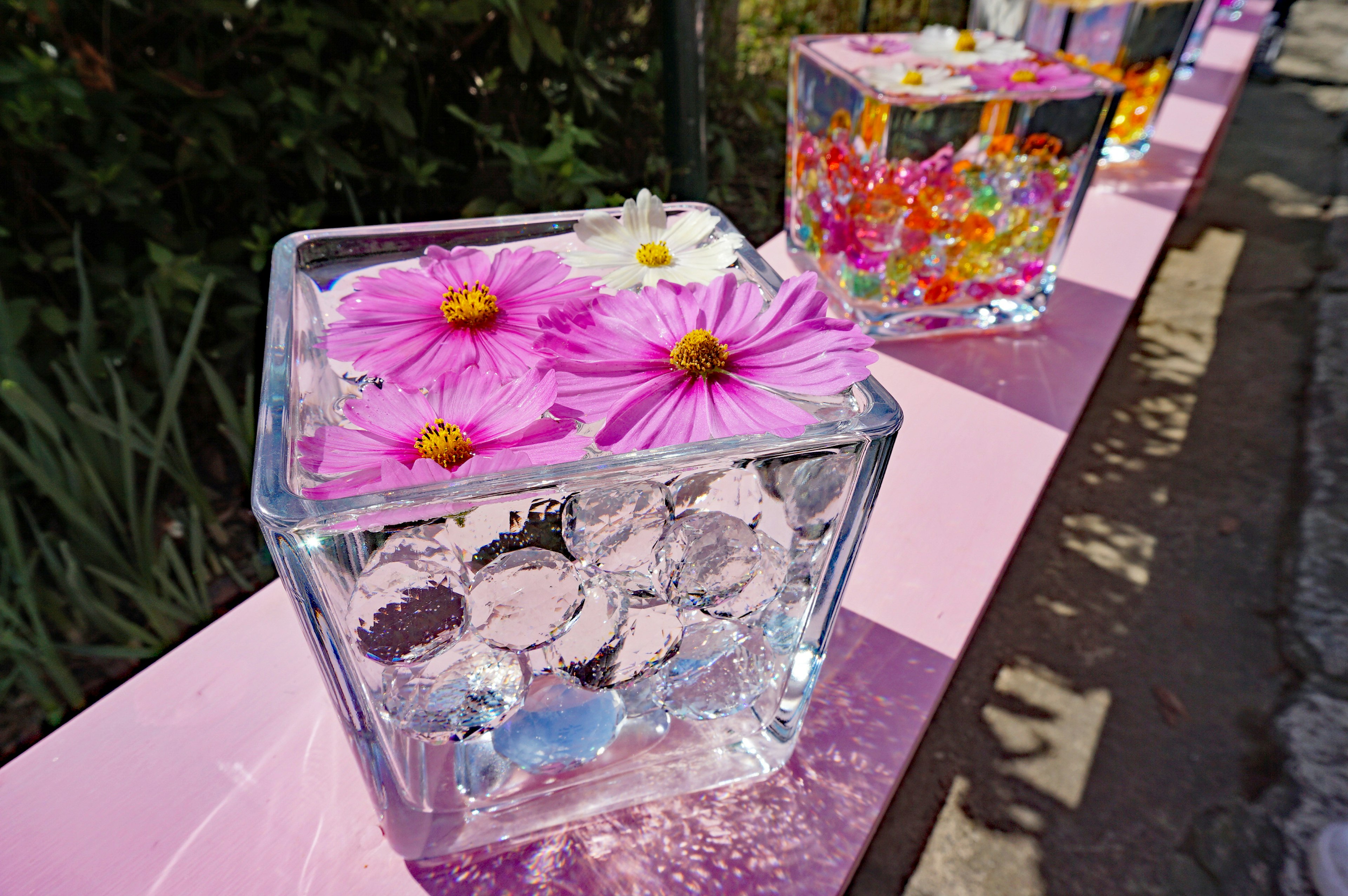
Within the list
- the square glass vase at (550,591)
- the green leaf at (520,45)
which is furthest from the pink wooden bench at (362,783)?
the green leaf at (520,45)

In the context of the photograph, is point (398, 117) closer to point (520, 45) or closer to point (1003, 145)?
point (520, 45)

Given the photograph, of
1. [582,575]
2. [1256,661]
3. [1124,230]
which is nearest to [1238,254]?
[1256,661]

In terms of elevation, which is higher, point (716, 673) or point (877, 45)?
point (877, 45)

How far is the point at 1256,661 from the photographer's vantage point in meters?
1.30

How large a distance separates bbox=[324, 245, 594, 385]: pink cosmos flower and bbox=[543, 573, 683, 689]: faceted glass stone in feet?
0.31

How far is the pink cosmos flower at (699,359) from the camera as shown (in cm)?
30

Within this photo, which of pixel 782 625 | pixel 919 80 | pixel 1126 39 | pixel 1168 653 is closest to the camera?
pixel 782 625

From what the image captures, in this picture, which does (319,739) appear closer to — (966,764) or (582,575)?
(582,575)

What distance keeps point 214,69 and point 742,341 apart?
97cm

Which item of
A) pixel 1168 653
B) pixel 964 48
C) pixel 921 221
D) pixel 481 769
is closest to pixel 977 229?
pixel 921 221

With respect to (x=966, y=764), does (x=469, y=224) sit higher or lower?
higher

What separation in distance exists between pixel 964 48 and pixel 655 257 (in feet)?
1.69

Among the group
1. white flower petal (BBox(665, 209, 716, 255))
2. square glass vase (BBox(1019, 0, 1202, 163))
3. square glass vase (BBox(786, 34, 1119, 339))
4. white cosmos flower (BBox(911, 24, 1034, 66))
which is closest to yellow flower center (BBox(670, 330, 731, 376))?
white flower petal (BBox(665, 209, 716, 255))

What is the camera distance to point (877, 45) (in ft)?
2.56
